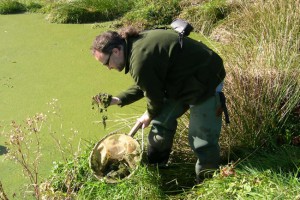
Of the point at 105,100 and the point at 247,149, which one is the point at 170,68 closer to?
the point at 105,100

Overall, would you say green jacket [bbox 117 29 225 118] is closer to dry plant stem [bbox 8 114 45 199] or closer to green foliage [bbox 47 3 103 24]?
dry plant stem [bbox 8 114 45 199]

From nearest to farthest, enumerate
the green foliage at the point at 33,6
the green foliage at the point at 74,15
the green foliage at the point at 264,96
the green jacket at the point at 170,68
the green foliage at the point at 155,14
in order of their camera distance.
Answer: the green jacket at the point at 170,68 < the green foliage at the point at 264,96 < the green foliage at the point at 155,14 < the green foliage at the point at 74,15 < the green foliage at the point at 33,6

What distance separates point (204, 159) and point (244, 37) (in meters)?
1.62

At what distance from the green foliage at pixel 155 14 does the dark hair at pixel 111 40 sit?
10.5 ft

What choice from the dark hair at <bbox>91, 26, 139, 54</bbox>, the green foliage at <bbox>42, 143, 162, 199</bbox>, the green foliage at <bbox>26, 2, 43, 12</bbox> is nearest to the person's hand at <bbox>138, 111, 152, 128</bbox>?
the green foliage at <bbox>42, 143, 162, 199</bbox>

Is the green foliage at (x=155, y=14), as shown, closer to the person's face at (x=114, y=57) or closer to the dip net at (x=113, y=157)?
the dip net at (x=113, y=157)

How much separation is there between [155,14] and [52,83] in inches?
73.5

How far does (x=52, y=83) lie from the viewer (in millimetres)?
4145

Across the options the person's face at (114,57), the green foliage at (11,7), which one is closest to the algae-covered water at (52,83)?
the person's face at (114,57)

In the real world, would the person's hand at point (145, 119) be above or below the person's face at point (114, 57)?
below

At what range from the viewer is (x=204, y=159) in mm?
2256

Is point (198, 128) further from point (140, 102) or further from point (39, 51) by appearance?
point (39, 51)

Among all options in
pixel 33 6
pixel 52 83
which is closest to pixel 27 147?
pixel 52 83

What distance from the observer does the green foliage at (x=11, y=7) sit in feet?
22.5
